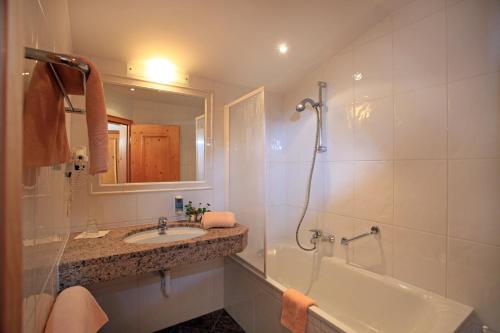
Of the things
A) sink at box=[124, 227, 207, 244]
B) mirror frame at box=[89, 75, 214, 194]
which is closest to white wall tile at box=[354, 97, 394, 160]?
mirror frame at box=[89, 75, 214, 194]

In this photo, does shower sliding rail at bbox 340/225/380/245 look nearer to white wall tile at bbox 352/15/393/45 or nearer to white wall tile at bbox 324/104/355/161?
white wall tile at bbox 324/104/355/161

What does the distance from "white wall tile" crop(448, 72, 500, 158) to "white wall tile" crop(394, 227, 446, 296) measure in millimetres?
517

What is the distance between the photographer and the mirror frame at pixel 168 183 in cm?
173

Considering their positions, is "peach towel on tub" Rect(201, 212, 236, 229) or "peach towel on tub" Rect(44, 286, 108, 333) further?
"peach towel on tub" Rect(201, 212, 236, 229)

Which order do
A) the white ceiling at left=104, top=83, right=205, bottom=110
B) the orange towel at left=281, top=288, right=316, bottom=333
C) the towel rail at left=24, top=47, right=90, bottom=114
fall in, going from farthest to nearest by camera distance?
the white ceiling at left=104, top=83, right=205, bottom=110, the orange towel at left=281, top=288, right=316, bottom=333, the towel rail at left=24, top=47, right=90, bottom=114

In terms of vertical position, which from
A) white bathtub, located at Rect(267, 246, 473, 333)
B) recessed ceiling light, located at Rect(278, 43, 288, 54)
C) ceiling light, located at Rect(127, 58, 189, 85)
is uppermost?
recessed ceiling light, located at Rect(278, 43, 288, 54)

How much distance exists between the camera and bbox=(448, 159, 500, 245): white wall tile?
116cm

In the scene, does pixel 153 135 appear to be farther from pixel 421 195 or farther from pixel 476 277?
pixel 476 277

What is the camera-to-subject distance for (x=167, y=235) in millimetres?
1786

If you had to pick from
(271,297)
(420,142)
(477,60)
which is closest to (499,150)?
(420,142)

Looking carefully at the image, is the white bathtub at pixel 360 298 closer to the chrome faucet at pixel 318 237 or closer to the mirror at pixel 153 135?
the chrome faucet at pixel 318 237

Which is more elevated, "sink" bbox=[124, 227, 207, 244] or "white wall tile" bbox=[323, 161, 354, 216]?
"white wall tile" bbox=[323, 161, 354, 216]

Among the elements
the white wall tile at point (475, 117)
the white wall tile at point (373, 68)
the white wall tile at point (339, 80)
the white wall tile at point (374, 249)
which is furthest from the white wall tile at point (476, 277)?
the white wall tile at point (339, 80)

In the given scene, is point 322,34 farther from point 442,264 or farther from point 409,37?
point 442,264
